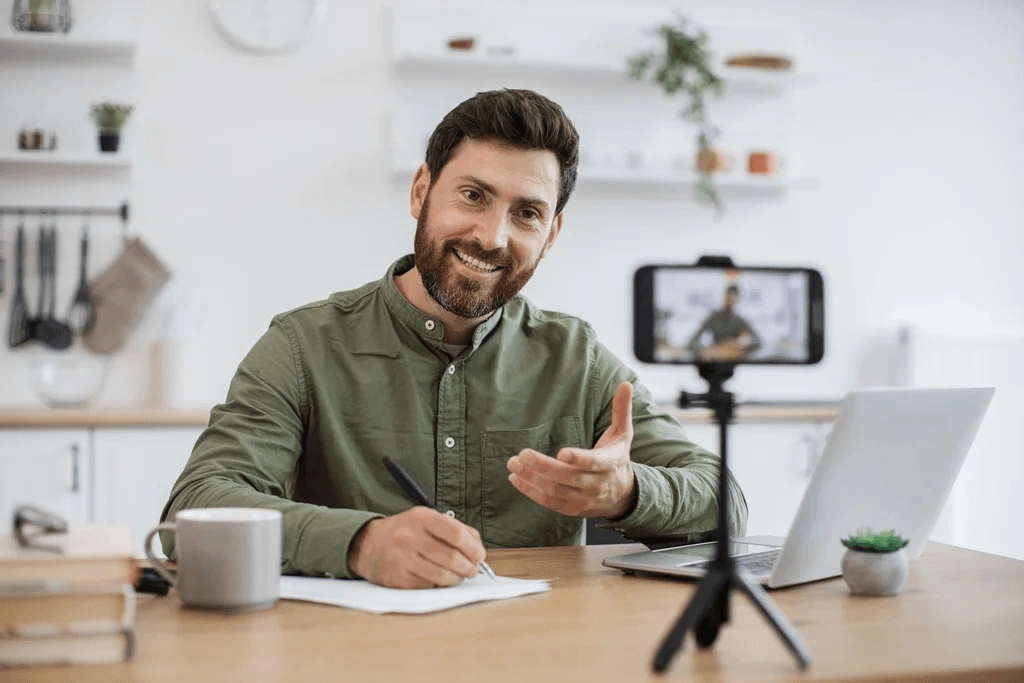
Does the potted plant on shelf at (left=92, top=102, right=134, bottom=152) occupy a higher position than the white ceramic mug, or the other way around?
the potted plant on shelf at (left=92, top=102, right=134, bottom=152)

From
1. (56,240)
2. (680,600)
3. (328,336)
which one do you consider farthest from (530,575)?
(56,240)

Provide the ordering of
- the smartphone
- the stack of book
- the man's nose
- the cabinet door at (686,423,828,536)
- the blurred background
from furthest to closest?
the cabinet door at (686,423,828,536) → the blurred background → the man's nose → the smartphone → the stack of book

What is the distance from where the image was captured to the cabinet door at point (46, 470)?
2969mm

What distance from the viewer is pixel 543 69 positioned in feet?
12.5

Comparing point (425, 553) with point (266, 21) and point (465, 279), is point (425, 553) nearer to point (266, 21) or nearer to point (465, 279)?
point (465, 279)

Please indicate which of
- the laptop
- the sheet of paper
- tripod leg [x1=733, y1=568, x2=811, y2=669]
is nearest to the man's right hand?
the sheet of paper

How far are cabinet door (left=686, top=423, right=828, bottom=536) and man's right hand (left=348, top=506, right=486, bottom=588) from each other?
243cm

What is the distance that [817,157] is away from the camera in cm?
410

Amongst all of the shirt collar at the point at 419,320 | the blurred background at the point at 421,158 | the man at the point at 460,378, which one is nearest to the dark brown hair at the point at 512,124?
the man at the point at 460,378

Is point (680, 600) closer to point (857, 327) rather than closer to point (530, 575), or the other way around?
point (530, 575)

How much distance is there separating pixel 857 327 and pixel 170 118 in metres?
2.49

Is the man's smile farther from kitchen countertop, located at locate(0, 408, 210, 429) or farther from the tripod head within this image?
kitchen countertop, located at locate(0, 408, 210, 429)

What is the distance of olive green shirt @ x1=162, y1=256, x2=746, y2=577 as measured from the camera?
1607 mm

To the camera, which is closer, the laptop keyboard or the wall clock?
the laptop keyboard
